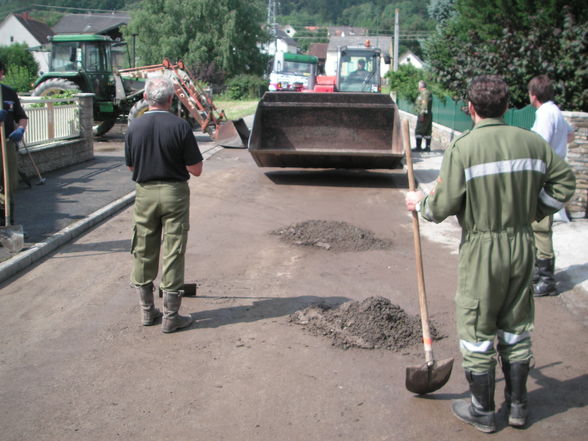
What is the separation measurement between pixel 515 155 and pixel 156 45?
52.5m

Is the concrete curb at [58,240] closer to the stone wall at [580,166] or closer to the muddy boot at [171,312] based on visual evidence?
the muddy boot at [171,312]

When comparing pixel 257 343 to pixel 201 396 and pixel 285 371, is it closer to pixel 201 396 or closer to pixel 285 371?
pixel 285 371

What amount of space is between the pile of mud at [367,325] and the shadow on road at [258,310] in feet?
0.93

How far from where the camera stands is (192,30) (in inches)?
2066

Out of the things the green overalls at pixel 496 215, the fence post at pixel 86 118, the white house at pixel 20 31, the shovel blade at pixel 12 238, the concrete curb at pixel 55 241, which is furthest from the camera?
the white house at pixel 20 31

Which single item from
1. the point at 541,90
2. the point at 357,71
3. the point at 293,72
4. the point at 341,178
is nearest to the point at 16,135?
the point at 541,90

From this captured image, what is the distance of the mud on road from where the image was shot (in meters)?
3.64

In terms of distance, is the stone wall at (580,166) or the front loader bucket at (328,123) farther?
the front loader bucket at (328,123)

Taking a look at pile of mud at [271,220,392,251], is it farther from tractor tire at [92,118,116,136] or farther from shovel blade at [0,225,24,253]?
tractor tire at [92,118,116,136]

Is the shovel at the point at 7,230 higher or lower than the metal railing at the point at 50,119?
lower

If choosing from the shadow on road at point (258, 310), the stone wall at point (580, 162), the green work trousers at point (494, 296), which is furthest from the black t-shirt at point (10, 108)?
the stone wall at point (580, 162)

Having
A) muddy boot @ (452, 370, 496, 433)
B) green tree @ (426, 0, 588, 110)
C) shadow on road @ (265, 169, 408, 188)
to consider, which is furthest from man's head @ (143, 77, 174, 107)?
green tree @ (426, 0, 588, 110)

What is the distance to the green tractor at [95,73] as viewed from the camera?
1919cm

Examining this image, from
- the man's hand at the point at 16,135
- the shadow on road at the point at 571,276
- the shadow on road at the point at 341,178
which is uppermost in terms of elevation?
the man's hand at the point at 16,135
